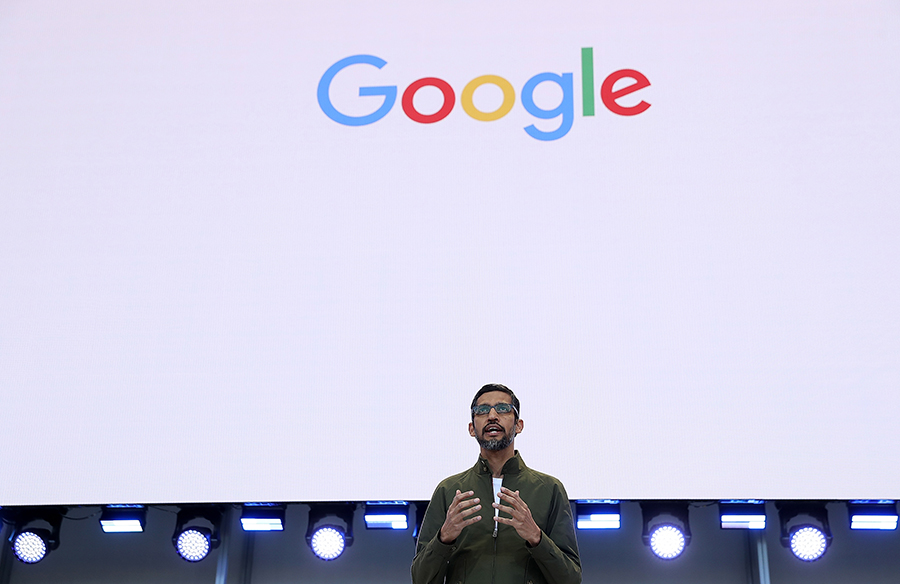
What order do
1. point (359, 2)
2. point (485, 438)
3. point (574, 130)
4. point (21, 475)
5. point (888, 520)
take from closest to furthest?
point (485, 438) → point (888, 520) → point (21, 475) → point (574, 130) → point (359, 2)

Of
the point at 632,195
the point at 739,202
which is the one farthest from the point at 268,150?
the point at 739,202

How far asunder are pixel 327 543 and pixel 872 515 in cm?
224

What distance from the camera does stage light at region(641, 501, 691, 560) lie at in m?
3.39

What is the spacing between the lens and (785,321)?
134 inches

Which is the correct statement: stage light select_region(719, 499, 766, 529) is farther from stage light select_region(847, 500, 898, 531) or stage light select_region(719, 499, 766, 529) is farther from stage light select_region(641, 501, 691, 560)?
stage light select_region(847, 500, 898, 531)

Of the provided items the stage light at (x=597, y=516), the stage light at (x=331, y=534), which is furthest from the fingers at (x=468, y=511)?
the stage light at (x=331, y=534)

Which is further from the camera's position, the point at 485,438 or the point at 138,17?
the point at 138,17

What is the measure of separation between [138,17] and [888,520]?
13.8ft

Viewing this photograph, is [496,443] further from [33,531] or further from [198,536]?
[33,531]

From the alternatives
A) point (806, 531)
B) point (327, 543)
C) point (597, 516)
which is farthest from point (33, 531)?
point (806, 531)

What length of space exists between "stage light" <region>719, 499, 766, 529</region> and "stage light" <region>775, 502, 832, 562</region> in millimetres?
124

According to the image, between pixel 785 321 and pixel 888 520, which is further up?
pixel 785 321

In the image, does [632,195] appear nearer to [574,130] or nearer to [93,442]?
[574,130]

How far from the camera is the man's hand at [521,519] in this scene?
189cm
